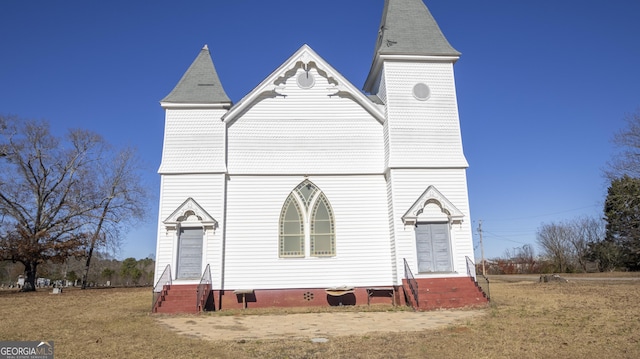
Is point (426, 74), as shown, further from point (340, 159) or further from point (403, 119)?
point (340, 159)

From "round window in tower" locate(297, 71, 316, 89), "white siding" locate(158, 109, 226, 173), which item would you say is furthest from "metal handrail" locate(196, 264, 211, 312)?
"round window in tower" locate(297, 71, 316, 89)

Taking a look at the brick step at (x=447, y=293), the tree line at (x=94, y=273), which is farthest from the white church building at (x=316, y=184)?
the tree line at (x=94, y=273)

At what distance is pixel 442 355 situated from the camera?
24.3 feet

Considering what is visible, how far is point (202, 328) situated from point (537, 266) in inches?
1939

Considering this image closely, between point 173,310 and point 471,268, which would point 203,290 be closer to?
point 173,310

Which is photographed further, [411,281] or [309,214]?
[309,214]

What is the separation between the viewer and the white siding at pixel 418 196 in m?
15.7

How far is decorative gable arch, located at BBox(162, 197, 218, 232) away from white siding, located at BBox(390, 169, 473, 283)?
22.6ft

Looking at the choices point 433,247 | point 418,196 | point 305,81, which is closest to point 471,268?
point 433,247

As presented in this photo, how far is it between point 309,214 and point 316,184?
123 cm

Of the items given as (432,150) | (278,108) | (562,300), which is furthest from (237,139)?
(562,300)

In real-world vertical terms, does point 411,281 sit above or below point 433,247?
below

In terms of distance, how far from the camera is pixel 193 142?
16688mm

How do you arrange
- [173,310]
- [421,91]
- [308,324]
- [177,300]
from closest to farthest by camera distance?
[308,324] → [173,310] → [177,300] → [421,91]
